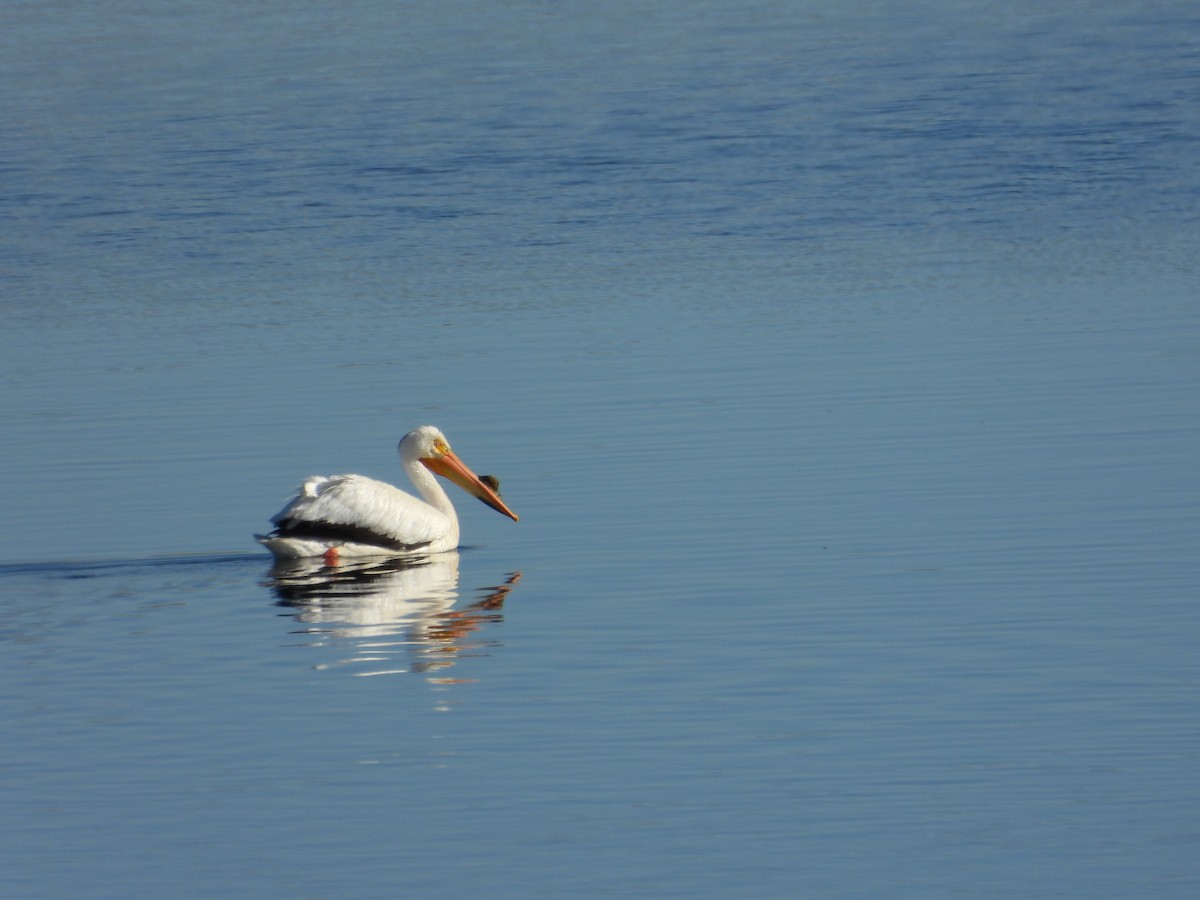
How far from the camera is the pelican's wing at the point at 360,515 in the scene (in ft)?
32.1

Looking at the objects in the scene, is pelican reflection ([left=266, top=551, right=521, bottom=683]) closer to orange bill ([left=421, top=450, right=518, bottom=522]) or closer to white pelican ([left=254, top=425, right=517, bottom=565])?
white pelican ([left=254, top=425, right=517, bottom=565])

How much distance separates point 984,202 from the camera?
61.7 feet

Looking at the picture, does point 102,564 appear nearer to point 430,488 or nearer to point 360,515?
point 360,515

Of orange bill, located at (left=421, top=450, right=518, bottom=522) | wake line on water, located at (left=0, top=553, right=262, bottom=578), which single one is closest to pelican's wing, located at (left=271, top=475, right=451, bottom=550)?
orange bill, located at (left=421, top=450, right=518, bottom=522)

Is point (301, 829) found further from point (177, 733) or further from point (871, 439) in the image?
point (871, 439)

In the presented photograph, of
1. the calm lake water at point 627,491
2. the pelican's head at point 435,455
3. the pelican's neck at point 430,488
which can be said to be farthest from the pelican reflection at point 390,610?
the pelican's head at point 435,455

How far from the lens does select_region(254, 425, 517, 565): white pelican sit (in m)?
9.79

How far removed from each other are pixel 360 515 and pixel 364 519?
1.6 inches

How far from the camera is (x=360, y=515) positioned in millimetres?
10102

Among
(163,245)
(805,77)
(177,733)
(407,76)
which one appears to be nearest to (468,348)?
(163,245)

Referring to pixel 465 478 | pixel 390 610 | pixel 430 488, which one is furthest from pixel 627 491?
pixel 390 610

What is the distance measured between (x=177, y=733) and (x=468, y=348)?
7288 millimetres

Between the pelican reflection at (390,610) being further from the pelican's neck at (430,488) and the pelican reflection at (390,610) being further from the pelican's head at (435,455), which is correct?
the pelican's head at (435,455)

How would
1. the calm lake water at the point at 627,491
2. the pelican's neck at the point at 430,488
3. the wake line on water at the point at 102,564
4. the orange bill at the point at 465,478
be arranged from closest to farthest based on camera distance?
the calm lake water at the point at 627,491 → the wake line on water at the point at 102,564 → the orange bill at the point at 465,478 → the pelican's neck at the point at 430,488
